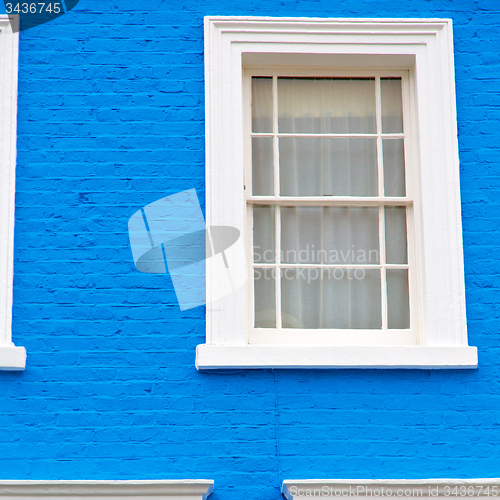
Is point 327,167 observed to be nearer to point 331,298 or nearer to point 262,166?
point 262,166

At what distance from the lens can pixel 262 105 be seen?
193 inches

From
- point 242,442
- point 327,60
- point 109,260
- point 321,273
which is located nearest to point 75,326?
point 109,260

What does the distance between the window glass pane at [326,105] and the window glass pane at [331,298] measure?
108 cm

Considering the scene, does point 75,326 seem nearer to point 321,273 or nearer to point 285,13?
point 321,273

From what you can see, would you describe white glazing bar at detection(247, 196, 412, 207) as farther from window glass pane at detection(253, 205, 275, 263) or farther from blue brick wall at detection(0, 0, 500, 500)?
blue brick wall at detection(0, 0, 500, 500)

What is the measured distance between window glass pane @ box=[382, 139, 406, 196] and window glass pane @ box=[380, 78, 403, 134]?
101 millimetres

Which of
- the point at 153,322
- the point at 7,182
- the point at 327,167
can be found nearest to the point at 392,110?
the point at 327,167

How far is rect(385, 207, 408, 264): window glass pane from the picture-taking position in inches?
189

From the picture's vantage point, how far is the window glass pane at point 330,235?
480 cm

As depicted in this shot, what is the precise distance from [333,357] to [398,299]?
0.72 metres

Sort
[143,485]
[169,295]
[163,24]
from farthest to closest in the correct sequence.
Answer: [163,24] → [169,295] → [143,485]

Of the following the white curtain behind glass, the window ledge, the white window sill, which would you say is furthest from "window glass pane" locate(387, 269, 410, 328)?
the white window sill

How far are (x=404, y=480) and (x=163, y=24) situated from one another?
358cm

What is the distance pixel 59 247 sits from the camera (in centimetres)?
453
